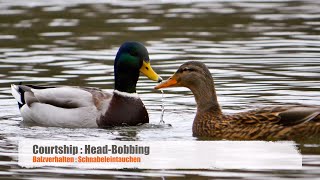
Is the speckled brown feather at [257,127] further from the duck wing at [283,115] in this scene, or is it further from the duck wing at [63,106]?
the duck wing at [63,106]

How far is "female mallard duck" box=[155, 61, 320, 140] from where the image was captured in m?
11.4

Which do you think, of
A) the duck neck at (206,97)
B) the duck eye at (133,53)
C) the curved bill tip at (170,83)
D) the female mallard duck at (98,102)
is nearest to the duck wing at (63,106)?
the female mallard duck at (98,102)

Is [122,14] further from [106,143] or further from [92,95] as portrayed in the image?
[106,143]

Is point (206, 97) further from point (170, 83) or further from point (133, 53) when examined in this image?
point (133, 53)

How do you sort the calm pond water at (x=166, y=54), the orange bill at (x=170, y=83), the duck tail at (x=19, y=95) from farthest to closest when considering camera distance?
the duck tail at (x=19, y=95) < the orange bill at (x=170, y=83) < the calm pond water at (x=166, y=54)

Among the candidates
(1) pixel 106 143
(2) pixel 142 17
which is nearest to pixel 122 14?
(2) pixel 142 17

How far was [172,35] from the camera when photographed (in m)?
20.9

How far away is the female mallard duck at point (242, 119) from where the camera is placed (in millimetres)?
11359

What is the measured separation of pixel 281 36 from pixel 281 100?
614 cm

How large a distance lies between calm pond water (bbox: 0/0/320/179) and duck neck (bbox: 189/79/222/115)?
37cm

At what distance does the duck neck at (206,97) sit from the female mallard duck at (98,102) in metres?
0.96

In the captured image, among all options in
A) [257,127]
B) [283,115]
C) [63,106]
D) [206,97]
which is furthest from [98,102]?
[283,115]

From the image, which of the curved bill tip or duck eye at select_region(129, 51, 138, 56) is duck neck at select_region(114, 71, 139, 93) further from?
the curved bill tip
